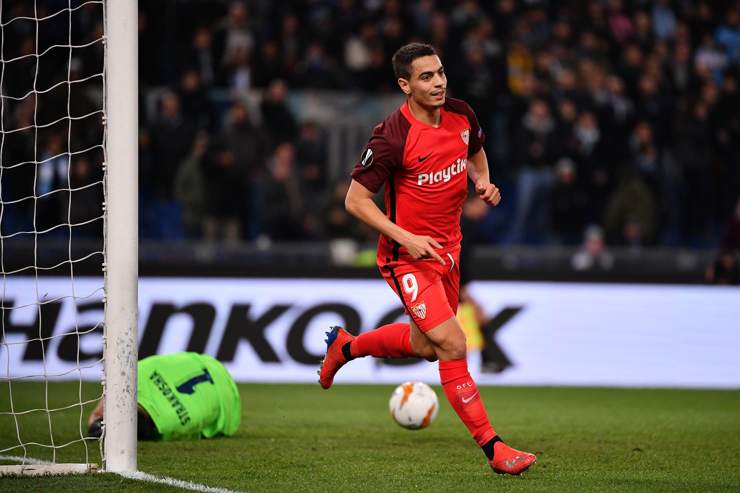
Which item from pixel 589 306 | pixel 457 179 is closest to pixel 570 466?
pixel 457 179

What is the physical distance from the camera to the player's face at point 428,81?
6152 millimetres

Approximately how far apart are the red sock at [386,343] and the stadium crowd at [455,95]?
23.5 ft

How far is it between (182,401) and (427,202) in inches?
85.1

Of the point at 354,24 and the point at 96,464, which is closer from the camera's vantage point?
the point at 96,464

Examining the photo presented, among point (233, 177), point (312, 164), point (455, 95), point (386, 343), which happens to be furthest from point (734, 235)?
point (386, 343)

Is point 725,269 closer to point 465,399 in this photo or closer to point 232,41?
point 232,41

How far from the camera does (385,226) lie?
6.00 metres

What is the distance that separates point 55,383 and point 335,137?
5.53m

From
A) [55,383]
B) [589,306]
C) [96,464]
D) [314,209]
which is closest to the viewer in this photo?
[96,464]

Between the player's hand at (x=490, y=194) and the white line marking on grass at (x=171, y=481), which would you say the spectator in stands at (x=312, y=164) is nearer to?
the player's hand at (x=490, y=194)

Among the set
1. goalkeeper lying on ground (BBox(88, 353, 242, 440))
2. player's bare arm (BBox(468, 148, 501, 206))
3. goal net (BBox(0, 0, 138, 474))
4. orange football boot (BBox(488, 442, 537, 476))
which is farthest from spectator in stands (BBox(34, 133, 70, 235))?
orange football boot (BBox(488, 442, 537, 476))

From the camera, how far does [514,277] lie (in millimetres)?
12094

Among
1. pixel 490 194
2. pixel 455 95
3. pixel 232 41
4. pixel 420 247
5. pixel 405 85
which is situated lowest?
pixel 420 247

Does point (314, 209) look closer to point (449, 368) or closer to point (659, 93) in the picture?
point (659, 93)
